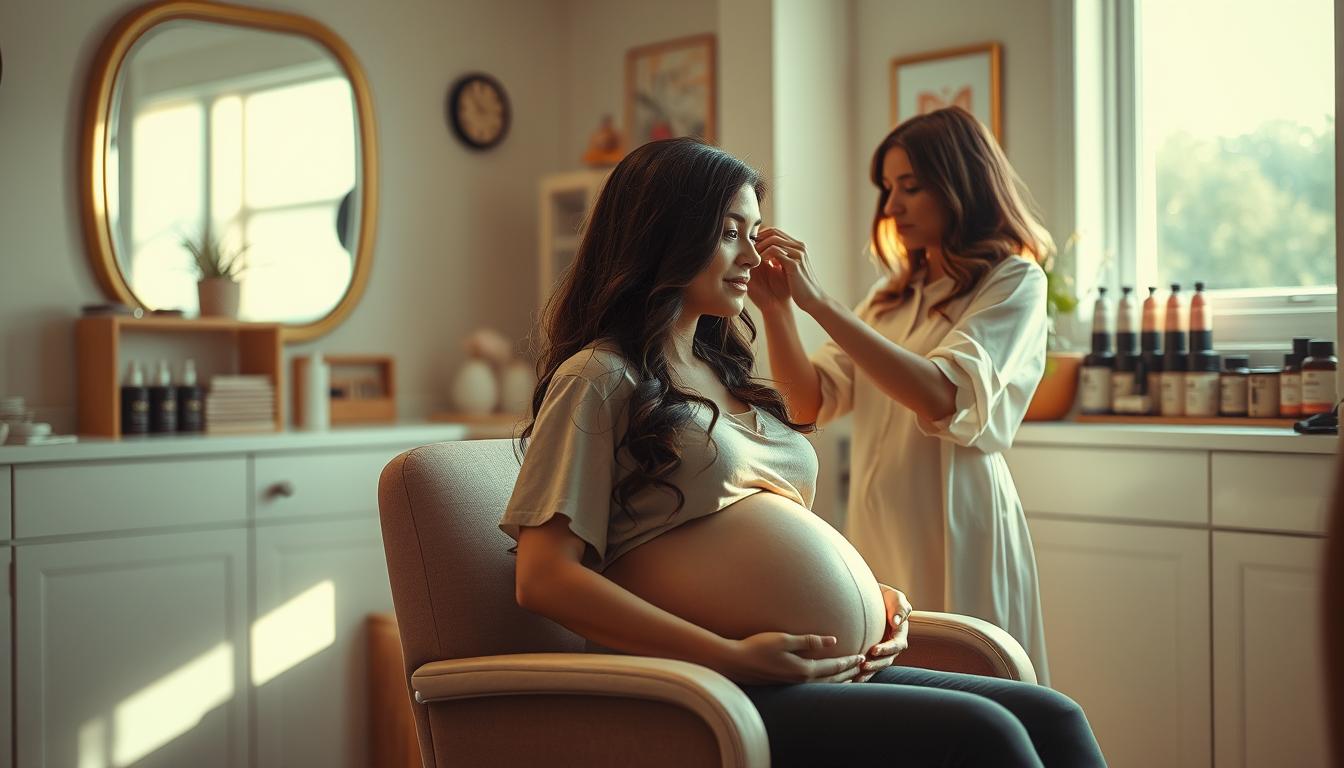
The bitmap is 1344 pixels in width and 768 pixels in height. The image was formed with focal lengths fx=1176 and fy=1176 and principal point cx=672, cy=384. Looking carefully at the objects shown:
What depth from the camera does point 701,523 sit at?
141 centimetres

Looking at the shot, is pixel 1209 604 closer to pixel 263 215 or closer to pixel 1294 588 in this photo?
pixel 1294 588

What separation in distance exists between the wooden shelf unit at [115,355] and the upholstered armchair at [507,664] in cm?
141

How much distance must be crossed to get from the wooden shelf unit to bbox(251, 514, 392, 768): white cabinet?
34 centimetres

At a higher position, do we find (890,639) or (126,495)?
(126,495)

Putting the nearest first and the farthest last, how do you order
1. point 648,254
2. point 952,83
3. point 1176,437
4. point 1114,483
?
1. point 648,254
2. point 1176,437
3. point 1114,483
4. point 952,83

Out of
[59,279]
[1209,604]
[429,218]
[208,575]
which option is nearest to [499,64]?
[429,218]

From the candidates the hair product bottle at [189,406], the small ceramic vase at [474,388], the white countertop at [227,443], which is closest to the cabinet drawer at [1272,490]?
the white countertop at [227,443]

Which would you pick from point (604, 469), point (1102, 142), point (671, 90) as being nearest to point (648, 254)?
point (604, 469)

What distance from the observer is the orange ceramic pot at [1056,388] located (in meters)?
2.69

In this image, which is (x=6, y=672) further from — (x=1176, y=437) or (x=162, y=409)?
(x=1176, y=437)

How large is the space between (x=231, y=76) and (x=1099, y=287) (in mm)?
2273

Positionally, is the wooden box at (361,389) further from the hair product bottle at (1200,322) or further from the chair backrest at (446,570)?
the hair product bottle at (1200,322)

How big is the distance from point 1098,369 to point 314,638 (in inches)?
76.1

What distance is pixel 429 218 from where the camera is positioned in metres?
3.55
